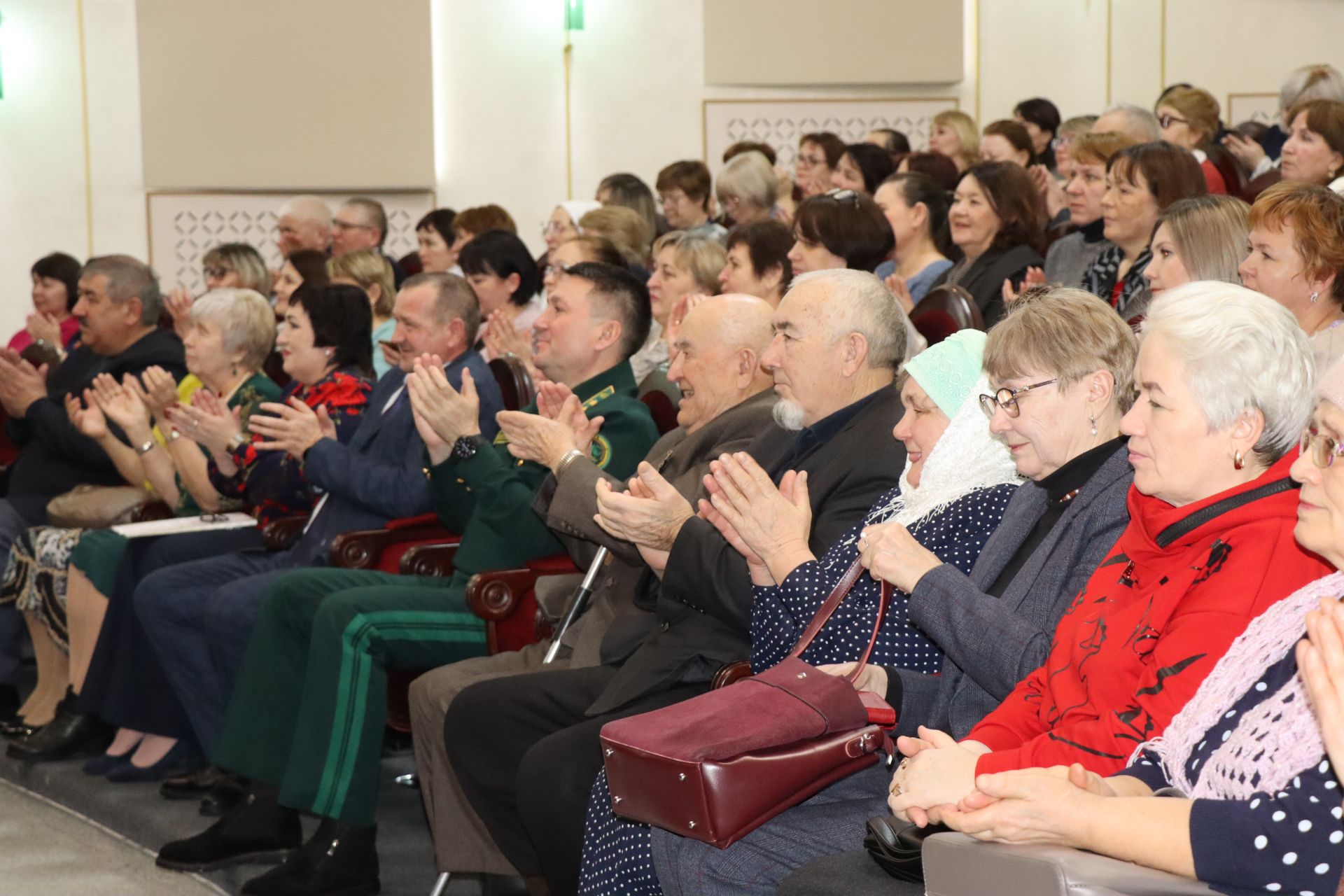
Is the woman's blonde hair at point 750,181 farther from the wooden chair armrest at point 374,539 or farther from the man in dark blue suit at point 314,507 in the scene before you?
the wooden chair armrest at point 374,539

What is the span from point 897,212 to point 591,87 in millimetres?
4935

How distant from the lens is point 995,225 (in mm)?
5148

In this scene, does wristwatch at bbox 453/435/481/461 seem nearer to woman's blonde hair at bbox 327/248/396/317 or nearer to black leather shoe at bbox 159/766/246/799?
black leather shoe at bbox 159/766/246/799

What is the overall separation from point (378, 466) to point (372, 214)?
4.12 m

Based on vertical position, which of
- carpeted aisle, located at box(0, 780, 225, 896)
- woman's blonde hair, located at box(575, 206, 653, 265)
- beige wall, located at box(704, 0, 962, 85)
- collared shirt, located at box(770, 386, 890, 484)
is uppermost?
beige wall, located at box(704, 0, 962, 85)

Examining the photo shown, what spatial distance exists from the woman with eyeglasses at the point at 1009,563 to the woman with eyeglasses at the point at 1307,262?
2.49ft

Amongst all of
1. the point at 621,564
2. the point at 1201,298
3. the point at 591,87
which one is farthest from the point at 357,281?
the point at 1201,298

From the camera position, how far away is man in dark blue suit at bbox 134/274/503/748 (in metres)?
4.06

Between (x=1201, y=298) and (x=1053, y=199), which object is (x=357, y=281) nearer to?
(x=1053, y=199)

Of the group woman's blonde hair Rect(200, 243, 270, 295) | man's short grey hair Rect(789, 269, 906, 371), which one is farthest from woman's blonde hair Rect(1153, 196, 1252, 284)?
woman's blonde hair Rect(200, 243, 270, 295)

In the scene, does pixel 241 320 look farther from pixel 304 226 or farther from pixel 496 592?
pixel 304 226

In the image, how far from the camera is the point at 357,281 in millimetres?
6270

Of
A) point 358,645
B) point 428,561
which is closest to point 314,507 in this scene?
point 428,561

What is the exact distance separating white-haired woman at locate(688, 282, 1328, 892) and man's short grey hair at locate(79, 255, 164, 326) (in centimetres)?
422
